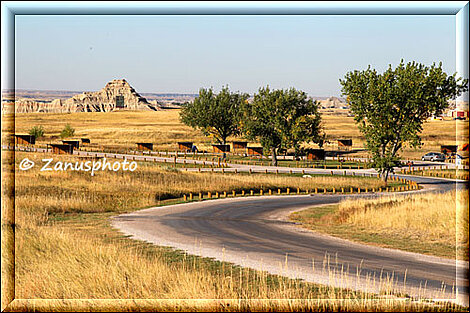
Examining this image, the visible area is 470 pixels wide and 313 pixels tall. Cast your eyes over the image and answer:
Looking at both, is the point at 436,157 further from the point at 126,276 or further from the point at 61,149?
the point at 126,276

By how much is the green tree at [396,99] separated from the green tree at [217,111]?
149 ft

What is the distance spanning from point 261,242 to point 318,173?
45.9m

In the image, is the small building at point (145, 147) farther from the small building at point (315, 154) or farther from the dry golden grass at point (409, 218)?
the dry golden grass at point (409, 218)

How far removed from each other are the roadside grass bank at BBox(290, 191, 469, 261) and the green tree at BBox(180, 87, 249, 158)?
6685 cm

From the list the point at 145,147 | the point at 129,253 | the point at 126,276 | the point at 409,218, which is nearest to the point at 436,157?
the point at 145,147

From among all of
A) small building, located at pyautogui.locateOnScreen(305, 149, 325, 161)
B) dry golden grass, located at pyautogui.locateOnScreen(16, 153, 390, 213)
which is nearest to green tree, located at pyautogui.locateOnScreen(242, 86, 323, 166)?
small building, located at pyautogui.locateOnScreen(305, 149, 325, 161)

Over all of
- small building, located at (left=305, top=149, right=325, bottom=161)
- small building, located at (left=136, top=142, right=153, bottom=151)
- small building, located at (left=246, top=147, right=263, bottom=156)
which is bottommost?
small building, located at (left=305, top=149, right=325, bottom=161)

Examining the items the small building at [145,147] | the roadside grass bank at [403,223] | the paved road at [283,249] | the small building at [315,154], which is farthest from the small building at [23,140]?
the roadside grass bank at [403,223]

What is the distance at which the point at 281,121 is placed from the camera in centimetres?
8356

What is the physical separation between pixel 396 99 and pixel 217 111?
Answer: 50.8 metres

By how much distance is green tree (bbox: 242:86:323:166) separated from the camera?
82.6 metres

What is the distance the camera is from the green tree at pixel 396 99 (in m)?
53.4

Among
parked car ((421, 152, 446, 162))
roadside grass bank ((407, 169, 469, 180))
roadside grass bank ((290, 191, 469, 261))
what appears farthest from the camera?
parked car ((421, 152, 446, 162))

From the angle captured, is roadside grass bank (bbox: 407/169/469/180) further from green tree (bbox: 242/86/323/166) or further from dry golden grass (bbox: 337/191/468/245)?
dry golden grass (bbox: 337/191/468/245)
